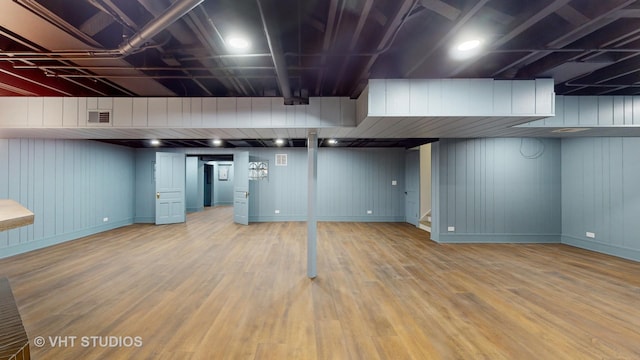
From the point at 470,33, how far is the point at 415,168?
5.72 m

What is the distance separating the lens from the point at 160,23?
1.72 m

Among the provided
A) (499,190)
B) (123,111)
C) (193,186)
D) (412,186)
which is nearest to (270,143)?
(123,111)

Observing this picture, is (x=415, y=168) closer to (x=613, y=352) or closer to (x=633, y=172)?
(x=633, y=172)

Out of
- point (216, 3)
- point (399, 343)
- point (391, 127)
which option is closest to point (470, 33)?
point (391, 127)

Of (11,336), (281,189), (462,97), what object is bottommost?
(11,336)

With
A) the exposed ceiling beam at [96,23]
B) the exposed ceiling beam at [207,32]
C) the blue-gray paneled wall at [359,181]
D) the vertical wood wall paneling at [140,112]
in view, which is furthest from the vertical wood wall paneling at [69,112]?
the blue-gray paneled wall at [359,181]

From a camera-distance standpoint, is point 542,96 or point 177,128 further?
point 177,128

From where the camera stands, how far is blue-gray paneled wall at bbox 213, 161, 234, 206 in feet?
41.2

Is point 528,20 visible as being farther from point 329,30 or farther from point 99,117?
point 99,117

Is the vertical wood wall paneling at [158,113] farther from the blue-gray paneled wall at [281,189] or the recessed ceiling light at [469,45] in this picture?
the blue-gray paneled wall at [281,189]

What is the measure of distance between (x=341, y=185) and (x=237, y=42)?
6.23 m

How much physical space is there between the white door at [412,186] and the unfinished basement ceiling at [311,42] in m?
4.22

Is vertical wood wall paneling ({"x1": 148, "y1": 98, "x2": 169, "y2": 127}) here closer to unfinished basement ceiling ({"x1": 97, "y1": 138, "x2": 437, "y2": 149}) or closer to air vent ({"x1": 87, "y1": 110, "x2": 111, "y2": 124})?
air vent ({"x1": 87, "y1": 110, "x2": 111, "y2": 124})

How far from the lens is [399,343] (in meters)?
2.24
